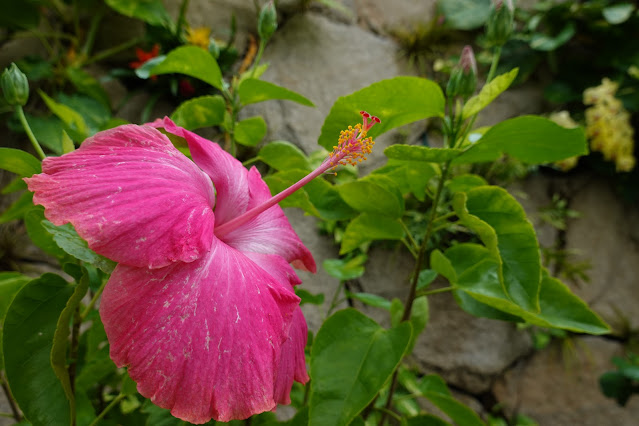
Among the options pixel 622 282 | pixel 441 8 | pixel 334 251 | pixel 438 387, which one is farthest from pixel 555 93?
pixel 438 387

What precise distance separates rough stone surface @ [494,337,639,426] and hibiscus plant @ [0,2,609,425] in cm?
174

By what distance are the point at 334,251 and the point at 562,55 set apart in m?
2.11

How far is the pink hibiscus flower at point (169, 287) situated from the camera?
41 centimetres

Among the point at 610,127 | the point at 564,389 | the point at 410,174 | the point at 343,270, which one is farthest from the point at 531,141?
the point at 610,127

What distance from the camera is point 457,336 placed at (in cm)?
213

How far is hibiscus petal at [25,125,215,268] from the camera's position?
16.5 inches

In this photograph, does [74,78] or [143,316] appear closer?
[143,316]

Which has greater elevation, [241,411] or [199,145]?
[199,145]

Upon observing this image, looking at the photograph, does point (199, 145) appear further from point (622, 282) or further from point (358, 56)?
point (622, 282)

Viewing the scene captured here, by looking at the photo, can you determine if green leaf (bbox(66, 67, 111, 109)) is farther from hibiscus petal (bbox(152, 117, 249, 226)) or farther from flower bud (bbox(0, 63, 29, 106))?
hibiscus petal (bbox(152, 117, 249, 226))

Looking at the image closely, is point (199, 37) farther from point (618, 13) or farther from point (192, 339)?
point (618, 13)

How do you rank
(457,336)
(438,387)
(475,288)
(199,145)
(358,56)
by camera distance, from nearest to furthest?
(199,145) → (475,288) → (438,387) → (457,336) → (358,56)

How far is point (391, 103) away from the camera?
622 millimetres

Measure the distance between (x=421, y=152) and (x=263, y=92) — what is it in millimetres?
317
